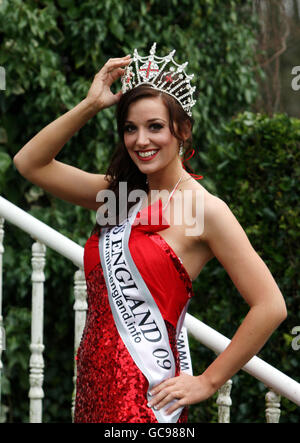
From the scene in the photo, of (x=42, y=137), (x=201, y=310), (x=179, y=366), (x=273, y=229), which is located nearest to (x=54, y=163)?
(x=42, y=137)

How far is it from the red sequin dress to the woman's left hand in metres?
0.04

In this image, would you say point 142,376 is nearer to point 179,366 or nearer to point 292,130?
point 179,366

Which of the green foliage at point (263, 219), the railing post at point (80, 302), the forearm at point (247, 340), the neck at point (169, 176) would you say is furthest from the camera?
the green foliage at point (263, 219)

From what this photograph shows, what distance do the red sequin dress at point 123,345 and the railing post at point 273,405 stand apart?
1.69 feet

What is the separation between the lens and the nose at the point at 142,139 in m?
1.94

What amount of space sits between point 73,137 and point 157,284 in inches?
87.5

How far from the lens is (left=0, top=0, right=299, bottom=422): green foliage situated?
344 cm

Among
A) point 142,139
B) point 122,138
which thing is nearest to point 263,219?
point 122,138

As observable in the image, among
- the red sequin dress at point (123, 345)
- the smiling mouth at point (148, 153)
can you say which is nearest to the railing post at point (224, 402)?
the red sequin dress at point (123, 345)

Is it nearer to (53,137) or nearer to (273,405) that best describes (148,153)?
(53,137)

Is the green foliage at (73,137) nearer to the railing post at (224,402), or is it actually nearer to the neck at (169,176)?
the railing post at (224,402)

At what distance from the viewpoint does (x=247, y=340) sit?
1.79m

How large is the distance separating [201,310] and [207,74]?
1652 mm
